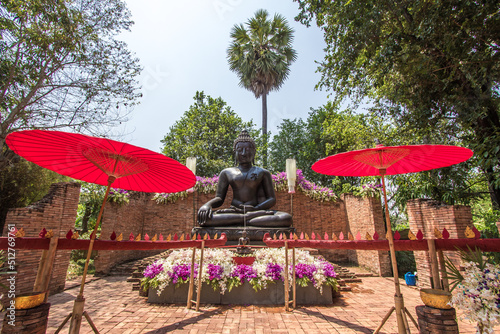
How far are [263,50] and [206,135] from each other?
7.17 meters

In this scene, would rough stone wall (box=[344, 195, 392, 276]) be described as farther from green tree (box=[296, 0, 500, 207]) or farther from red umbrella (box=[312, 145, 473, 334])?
red umbrella (box=[312, 145, 473, 334])

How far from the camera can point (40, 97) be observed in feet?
24.6

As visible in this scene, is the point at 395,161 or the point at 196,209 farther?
the point at 196,209

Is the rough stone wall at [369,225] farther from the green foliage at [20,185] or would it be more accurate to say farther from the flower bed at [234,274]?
the green foliage at [20,185]

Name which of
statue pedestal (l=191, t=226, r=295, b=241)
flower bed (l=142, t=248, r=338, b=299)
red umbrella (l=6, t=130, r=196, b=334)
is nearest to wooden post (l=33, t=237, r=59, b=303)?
red umbrella (l=6, t=130, r=196, b=334)

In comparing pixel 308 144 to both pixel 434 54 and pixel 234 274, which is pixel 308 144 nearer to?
pixel 434 54

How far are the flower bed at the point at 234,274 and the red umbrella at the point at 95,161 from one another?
1.99 metres

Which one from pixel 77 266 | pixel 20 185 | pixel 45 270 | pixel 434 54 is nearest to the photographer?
pixel 45 270

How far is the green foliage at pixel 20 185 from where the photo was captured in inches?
385

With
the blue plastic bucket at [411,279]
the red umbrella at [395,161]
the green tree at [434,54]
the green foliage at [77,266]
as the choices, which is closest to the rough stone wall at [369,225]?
the blue plastic bucket at [411,279]

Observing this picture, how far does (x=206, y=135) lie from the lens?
16.8m

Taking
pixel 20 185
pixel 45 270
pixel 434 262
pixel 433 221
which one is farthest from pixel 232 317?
pixel 20 185

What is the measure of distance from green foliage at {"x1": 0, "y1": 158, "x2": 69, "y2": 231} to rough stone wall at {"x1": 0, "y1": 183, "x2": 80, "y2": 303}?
5499 millimetres

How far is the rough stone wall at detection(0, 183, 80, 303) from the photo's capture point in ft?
16.2
